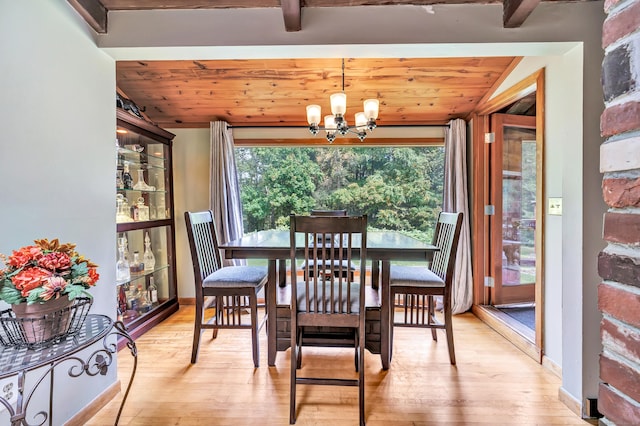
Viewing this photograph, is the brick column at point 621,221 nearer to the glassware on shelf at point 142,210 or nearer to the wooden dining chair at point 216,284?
the wooden dining chair at point 216,284

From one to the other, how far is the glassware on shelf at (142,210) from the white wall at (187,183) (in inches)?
21.0

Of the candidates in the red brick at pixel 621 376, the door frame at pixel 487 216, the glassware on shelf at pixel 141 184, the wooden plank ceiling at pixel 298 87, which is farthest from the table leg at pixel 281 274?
the red brick at pixel 621 376

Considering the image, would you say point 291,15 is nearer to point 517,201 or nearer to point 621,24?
point 621,24

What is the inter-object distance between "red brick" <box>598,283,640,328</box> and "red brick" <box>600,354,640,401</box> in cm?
8

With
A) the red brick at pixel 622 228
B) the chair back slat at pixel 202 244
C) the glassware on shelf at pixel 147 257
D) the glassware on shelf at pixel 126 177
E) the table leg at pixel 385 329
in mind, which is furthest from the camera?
the glassware on shelf at pixel 147 257

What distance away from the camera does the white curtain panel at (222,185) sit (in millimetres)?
3207

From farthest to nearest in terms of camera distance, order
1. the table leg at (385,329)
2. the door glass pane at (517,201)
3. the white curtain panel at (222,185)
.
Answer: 1. the white curtain panel at (222,185)
2. the door glass pane at (517,201)
3. the table leg at (385,329)

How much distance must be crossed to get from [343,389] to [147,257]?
2.24 meters

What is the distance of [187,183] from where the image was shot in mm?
3426

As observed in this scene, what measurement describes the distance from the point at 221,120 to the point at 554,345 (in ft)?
11.5

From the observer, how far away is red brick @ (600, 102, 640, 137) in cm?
51

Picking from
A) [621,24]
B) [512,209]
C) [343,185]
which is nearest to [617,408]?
[621,24]

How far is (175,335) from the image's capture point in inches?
105

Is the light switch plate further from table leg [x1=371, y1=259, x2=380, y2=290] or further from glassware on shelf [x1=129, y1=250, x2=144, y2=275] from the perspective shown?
glassware on shelf [x1=129, y1=250, x2=144, y2=275]
